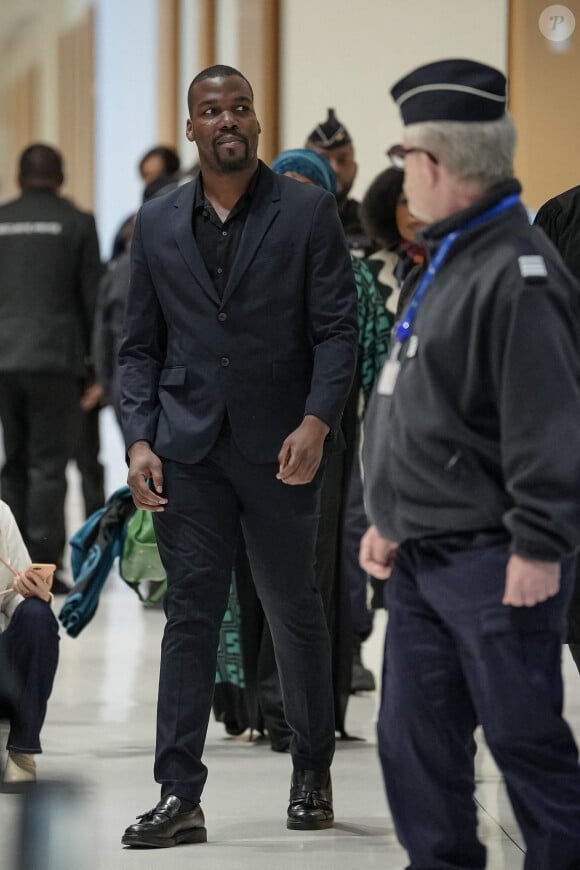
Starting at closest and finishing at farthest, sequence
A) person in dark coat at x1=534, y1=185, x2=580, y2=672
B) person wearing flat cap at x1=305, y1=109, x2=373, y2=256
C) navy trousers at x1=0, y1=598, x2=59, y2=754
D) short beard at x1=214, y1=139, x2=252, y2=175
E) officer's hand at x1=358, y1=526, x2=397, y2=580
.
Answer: officer's hand at x1=358, y1=526, x2=397, y2=580 < person in dark coat at x1=534, y1=185, x2=580, y2=672 < short beard at x1=214, y1=139, x2=252, y2=175 < navy trousers at x1=0, y1=598, x2=59, y2=754 < person wearing flat cap at x1=305, y1=109, x2=373, y2=256

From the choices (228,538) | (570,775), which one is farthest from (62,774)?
(570,775)

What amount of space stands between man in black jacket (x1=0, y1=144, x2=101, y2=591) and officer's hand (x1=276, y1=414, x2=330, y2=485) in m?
4.09

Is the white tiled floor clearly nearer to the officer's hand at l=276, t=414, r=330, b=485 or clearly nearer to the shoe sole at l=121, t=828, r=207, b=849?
the shoe sole at l=121, t=828, r=207, b=849

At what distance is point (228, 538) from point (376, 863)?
2.34ft

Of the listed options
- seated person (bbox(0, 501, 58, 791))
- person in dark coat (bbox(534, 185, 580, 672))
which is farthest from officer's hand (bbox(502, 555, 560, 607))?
seated person (bbox(0, 501, 58, 791))

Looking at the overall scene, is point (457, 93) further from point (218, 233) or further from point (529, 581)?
point (218, 233)

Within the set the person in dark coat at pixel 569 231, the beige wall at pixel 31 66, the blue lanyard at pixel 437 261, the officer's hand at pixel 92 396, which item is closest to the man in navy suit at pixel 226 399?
the person in dark coat at pixel 569 231

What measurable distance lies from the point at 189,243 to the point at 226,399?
329 millimetres

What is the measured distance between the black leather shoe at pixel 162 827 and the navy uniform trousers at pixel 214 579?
0.03m

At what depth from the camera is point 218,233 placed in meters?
3.59

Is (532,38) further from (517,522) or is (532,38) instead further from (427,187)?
(517,522)

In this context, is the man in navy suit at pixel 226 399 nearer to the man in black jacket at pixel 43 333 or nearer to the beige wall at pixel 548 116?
the beige wall at pixel 548 116

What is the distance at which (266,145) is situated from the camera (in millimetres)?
8625

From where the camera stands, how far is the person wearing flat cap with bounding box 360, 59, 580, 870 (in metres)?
2.39
